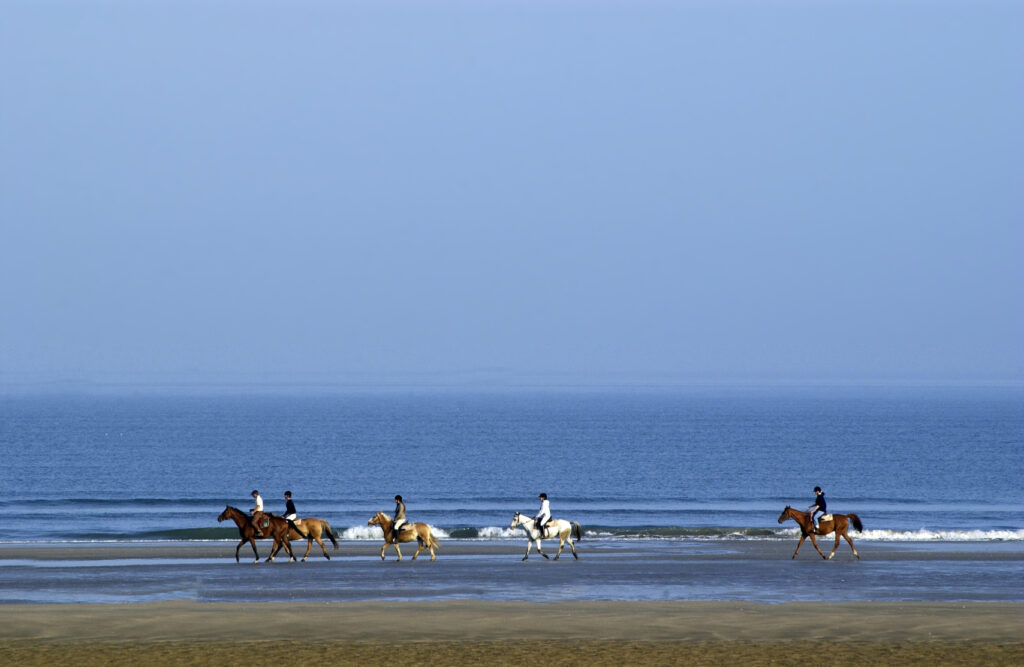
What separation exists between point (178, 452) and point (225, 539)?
69.2 meters

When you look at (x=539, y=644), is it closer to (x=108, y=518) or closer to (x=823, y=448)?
(x=108, y=518)

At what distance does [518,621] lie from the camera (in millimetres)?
23516

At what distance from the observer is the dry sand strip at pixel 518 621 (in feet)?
71.7

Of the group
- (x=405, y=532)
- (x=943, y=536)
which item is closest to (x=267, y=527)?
(x=405, y=532)

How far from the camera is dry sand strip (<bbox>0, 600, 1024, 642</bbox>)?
21859 mm

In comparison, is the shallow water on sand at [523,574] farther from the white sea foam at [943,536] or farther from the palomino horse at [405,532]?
the white sea foam at [943,536]

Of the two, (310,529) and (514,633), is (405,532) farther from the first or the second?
(514,633)

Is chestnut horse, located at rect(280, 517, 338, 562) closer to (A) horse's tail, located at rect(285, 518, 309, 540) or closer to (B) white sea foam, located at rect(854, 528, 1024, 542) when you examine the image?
(A) horse's tail, located at rect(285, 518, 309, 540)

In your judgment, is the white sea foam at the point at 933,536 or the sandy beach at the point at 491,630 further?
the white sea foam at the point at 933,536

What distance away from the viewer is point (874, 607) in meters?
25.4

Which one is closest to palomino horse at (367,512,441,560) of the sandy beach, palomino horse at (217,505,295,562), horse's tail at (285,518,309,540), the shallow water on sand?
the shallow water on sand

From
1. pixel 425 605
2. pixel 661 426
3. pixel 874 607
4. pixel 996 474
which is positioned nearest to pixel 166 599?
pixel 425 605

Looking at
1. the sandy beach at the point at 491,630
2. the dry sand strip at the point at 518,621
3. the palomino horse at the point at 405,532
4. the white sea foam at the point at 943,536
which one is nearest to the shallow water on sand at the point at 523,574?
the sandy beach at the point at 491,630

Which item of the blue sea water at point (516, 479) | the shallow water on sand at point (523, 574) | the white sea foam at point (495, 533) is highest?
the shallow water on sand at point (523, 574)
